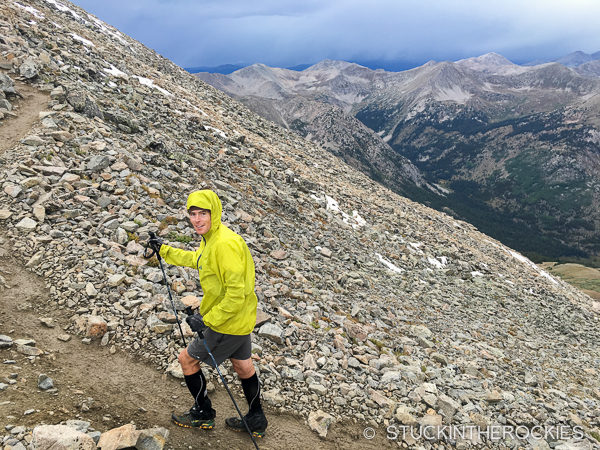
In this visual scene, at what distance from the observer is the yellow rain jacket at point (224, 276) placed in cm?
530

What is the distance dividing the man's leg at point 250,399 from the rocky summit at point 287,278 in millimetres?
1149

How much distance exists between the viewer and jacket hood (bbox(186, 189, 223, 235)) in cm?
535

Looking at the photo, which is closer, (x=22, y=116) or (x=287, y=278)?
(x=287, y=278)

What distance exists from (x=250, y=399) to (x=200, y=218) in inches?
148

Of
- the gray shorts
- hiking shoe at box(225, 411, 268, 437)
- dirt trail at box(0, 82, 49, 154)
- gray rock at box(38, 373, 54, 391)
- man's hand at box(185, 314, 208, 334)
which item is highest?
dirt trail at box(0, 82, 49, 154)

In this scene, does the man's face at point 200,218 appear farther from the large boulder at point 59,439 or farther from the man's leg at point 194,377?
the large boulder at point 59,439

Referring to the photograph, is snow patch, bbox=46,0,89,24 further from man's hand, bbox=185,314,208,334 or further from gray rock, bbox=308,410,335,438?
gray rock, bbox=308,410,335,438

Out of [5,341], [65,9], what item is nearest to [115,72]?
[65,9]

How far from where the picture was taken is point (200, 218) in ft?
17.8

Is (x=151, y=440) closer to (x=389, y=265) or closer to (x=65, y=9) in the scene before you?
(x=389, y=265)

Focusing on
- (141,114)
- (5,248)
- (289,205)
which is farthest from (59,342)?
(141,114)

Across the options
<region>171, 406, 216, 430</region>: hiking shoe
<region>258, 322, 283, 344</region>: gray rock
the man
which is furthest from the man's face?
<region>258, 322, 283, 344</region>: gray rock

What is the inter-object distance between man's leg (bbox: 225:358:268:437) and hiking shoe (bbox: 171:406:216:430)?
0.41 metres

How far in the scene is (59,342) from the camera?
739 cm
